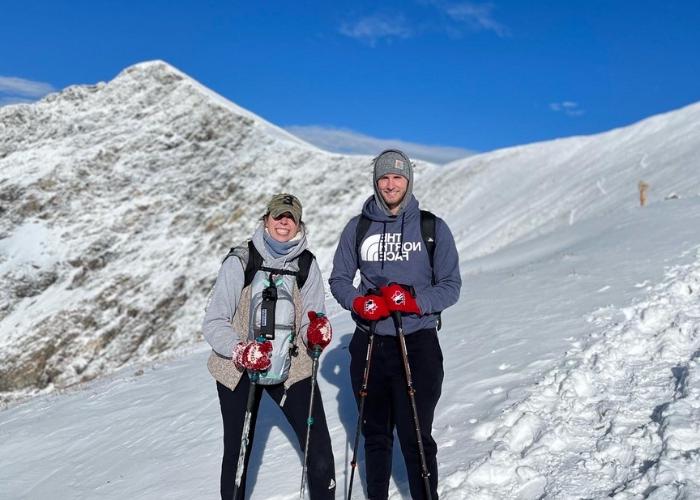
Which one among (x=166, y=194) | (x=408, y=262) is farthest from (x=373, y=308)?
(x=166, y=194)

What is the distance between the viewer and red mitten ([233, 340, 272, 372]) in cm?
408

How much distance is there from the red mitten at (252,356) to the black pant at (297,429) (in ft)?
1.16

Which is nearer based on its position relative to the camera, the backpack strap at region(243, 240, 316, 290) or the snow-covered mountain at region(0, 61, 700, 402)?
the backpack strap at region(243, 240, 316, 290)

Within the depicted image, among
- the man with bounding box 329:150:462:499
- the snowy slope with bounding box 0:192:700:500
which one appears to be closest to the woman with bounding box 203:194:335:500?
the man with bounding box 329:150:462:499

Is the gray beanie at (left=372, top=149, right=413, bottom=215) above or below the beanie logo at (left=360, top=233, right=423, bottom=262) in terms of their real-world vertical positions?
above

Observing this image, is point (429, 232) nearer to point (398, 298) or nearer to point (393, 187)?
point (393, 187)

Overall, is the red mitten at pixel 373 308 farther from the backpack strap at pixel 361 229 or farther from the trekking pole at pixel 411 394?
the backpack strap at pixel 361 229

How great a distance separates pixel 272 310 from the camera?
14.3 feet

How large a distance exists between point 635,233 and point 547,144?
2771cm

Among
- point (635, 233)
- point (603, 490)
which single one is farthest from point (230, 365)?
point (635, 233)

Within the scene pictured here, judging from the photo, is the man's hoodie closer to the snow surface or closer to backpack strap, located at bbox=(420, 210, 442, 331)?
backpack strap, located at bbox=(420, 210, 442, 331)

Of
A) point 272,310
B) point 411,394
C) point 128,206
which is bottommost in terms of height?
point 411,394

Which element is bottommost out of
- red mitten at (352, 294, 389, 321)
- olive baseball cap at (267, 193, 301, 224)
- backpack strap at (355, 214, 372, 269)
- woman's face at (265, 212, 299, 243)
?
red mitten at (352, 294, 389, 321)

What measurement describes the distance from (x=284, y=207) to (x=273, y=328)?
0.96 metres
